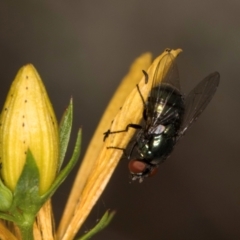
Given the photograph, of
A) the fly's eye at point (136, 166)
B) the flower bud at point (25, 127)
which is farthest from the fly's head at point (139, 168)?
the flower bud at point (25, 127)

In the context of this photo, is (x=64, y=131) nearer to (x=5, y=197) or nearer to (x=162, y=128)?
(x=5, y=197)

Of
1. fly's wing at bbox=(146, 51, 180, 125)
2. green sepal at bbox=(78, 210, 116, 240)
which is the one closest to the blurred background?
fly's wing at bbox=(146, 51, 180, 125)

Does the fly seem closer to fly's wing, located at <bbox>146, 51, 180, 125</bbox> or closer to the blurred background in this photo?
fly's wing, located at <bbox>146, 51, 180, 125</bbox>

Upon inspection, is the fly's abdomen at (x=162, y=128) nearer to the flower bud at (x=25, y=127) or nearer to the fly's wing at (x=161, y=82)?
the fly's wing at (x=161, y=82)

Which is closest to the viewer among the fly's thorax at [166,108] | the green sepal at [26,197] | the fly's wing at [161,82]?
the green sepal at [26,197]

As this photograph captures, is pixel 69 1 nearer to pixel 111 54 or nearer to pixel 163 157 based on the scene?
pixel 111 54

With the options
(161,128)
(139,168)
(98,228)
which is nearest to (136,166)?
(139,168)
